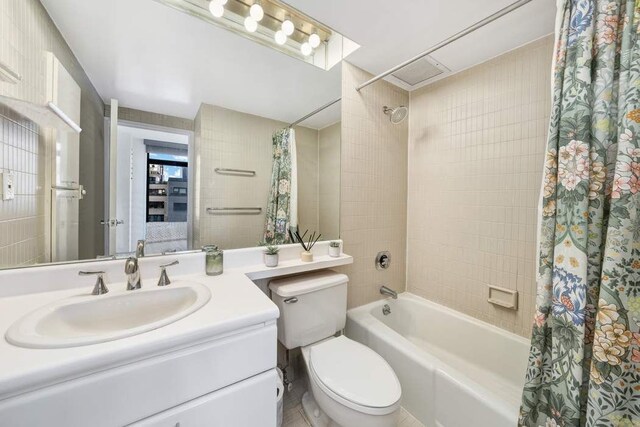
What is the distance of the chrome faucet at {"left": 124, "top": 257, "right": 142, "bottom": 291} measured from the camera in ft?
3.10

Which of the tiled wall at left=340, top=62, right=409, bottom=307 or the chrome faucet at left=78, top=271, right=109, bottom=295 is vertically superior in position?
the tiled wall at left=340, top=62, right=409, bottom=307

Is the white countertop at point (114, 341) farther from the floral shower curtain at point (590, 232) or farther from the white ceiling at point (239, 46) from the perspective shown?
the floral shower curtain at point (590, 232)

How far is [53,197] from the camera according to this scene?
933mm

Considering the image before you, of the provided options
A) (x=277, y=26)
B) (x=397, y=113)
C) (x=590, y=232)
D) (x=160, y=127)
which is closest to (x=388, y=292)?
(x=590, y=232)

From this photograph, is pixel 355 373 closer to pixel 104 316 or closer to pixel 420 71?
pixel 104 316

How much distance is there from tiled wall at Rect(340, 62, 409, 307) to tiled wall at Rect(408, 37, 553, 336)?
0.43 feet

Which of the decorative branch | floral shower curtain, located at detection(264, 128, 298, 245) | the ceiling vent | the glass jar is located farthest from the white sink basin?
the ceiling vent

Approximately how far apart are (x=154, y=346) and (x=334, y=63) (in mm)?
1769

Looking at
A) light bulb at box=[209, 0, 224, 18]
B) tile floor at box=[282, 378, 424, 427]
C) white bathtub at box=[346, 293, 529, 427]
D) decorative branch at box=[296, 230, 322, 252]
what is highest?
light bulb at box=[209, 0, 224, 18]

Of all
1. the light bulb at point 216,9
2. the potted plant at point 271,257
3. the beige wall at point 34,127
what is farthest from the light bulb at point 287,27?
the potted plant at point 271,257

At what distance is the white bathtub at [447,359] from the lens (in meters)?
1.05

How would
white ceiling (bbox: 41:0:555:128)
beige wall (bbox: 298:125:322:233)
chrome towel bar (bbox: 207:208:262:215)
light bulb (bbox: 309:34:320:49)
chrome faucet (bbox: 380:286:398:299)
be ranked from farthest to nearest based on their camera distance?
1. chrome faucet (bbox: 380:286:398:299)
2. beige wall (bbox: 298:125:322:233)
3. light bulb (bbox: 309:34:320:49)
4. chrome towel bar (bbox: 207:208:262:215)
5. white ceiling (bbox: 41:0:555:128)

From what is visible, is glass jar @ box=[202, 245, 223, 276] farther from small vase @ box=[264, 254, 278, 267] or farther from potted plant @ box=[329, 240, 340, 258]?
potted plant @ box=[329, 240, 340, 258]

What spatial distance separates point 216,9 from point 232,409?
173 centimetres
